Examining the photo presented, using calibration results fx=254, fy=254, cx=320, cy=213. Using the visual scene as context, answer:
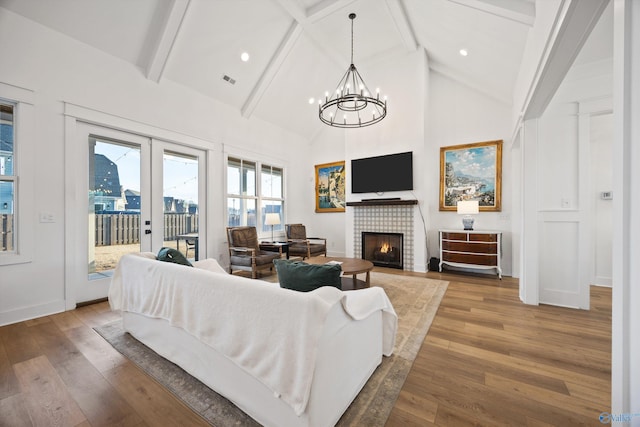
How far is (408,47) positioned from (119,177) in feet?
17.6

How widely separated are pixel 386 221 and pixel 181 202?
3.94 metres

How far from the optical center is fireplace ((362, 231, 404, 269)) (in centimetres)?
527

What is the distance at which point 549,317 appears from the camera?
9.23ft

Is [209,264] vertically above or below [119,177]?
below

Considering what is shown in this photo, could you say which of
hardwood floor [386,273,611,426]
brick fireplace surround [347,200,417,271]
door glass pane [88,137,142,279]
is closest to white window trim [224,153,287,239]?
door glass pane [88,137,142,279]

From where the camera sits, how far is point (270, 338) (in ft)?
4.30

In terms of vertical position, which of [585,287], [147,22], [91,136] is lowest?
[585,287]

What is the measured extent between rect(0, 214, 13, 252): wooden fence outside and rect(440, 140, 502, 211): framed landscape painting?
6.31 meters

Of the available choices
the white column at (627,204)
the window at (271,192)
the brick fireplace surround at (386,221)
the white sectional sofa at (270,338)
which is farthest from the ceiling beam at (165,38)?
the white column at (627,204)

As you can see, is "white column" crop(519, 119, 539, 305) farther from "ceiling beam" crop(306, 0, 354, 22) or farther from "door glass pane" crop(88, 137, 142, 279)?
"door glass pane" crop(88, 137, 142, 279)

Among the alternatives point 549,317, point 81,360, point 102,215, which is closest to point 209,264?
point 81,360

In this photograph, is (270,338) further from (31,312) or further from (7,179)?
(7,179)

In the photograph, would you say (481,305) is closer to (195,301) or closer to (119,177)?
(195,301)

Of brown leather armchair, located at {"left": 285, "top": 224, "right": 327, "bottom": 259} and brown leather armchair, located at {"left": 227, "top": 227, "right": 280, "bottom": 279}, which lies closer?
brown leather armchair, located at {"left": 227, "top": 227, "right": 280, "bottom": 279}
